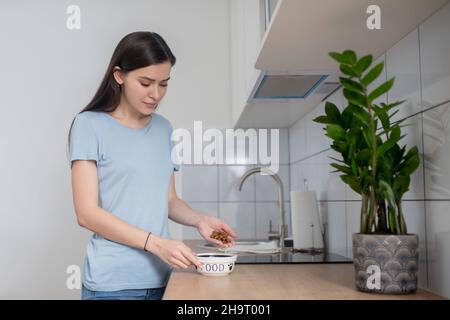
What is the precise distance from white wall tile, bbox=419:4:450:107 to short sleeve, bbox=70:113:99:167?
1.65 ft

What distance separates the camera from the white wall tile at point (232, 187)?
1.79 m

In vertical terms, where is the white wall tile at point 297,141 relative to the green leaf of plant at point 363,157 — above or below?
above

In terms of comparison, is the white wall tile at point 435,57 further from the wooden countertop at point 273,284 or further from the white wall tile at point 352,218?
the white wall tile at point 352,218

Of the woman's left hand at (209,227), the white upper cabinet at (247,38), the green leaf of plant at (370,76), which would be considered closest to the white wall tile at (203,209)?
the white upper cabinet at (247,38)

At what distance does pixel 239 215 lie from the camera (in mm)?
1789

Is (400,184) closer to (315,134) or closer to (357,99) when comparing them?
(357,99)

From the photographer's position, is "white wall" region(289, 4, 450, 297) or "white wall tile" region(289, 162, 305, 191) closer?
"white wall" region(289, 4, 450, 297)

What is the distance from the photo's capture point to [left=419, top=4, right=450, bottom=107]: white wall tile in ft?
1.84

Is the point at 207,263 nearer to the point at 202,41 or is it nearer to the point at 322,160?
the point at 322,160

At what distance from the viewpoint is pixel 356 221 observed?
0.97m

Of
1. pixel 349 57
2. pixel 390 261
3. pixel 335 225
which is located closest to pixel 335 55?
pixel 349 57

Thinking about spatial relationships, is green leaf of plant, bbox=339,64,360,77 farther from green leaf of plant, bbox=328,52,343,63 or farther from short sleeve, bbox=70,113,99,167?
short sleeve, bbox=70,113,99,167

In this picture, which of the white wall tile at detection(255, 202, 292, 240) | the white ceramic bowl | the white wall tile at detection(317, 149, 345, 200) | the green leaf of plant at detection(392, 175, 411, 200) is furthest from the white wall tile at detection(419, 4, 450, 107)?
the white wall tile at detection(255, 202, 292, 240)
